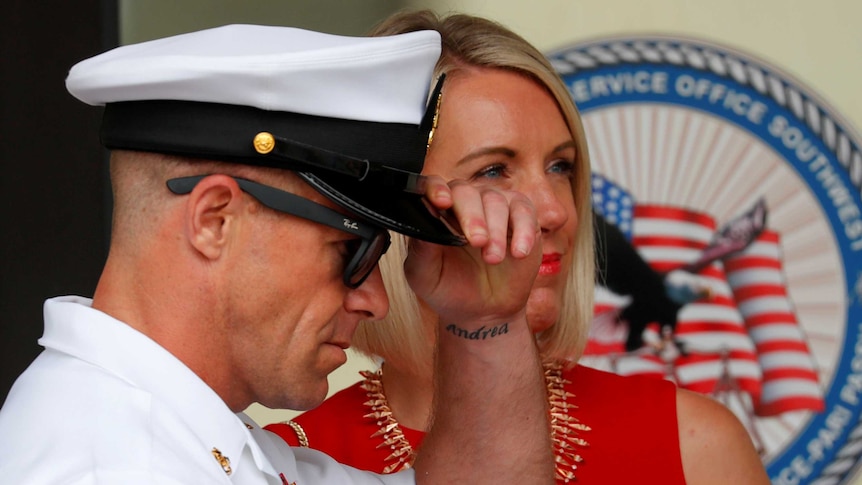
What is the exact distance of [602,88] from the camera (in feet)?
10.5

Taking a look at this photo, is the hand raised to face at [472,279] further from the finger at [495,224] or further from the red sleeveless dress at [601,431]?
the red sleeveless dress at [601,431]

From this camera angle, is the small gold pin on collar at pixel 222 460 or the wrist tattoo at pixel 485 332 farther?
the wrist tattoo at pixel 485 332

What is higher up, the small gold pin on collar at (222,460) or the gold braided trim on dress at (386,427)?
the small gold pin on collar at (222,460)

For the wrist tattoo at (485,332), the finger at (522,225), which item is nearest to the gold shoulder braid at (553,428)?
the wrist tattoo at (485,332)

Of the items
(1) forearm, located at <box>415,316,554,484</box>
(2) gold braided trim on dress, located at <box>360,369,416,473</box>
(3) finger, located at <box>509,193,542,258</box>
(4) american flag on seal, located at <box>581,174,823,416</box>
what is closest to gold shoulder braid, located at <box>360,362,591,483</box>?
(2) gold braided trim on dress, located at <box>360,369,416,473</box>

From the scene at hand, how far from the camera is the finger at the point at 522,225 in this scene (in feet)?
5.65

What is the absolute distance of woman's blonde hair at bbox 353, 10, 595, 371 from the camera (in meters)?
2.41

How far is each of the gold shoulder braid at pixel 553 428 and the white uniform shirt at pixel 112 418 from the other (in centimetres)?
80

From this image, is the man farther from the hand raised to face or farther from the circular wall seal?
the circular wall seal

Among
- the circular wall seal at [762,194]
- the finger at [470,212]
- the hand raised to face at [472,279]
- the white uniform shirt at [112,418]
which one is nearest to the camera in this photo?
the white uniform shirt at [112,418]

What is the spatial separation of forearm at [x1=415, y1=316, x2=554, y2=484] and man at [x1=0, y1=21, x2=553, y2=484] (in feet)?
0.91

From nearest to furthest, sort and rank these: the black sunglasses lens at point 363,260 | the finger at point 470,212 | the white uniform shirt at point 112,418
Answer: the white uniform shirt at point 112,418 < the black sunglasses lens at point 363,260 < the finger at point 470,212

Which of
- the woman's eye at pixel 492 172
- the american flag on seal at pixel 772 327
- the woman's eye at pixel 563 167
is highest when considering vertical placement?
the woman's eye at pixel 492 172

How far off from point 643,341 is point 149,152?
A: 1.96 metres
